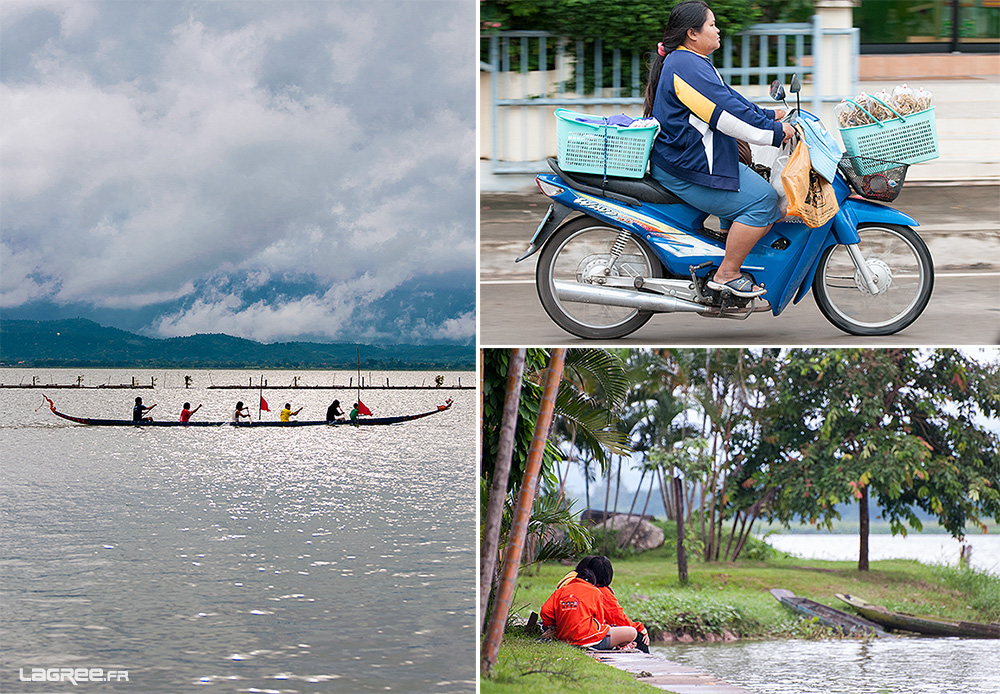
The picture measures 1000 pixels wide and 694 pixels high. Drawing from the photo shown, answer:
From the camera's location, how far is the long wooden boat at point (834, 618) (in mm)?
10234

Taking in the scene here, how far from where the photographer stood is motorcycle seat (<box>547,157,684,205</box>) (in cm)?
472

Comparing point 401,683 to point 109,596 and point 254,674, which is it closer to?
point 254,674

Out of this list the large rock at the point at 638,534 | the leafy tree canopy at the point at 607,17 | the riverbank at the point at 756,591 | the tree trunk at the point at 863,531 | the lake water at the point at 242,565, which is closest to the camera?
the leafy tree canopy at the point at 607,17

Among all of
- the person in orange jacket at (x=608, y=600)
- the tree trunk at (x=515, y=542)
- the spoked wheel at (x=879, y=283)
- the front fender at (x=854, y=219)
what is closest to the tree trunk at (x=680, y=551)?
the person in orange jacket at (x=608, y=600)

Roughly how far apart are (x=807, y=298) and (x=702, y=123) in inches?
63.5

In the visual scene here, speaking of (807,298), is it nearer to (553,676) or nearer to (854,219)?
(854,219)

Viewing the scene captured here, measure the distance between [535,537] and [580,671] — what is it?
67.9 inches

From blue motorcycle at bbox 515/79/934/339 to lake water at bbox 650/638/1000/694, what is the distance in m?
3.83

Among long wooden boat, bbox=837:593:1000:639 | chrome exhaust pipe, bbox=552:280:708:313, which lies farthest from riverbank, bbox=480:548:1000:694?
chrome exhaust pipe, bbox=552:280:708:313

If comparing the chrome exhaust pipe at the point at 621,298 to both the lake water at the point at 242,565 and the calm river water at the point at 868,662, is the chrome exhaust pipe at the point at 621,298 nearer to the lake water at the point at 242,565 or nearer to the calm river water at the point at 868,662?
the lake water at the point at 242,565

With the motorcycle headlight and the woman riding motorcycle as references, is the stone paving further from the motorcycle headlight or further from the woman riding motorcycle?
the motorcycle headlight

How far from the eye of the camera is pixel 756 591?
11.3 metres

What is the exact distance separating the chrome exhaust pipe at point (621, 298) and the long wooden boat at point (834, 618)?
6856 millimetres

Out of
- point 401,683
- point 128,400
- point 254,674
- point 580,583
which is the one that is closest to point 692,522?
point 401,683
